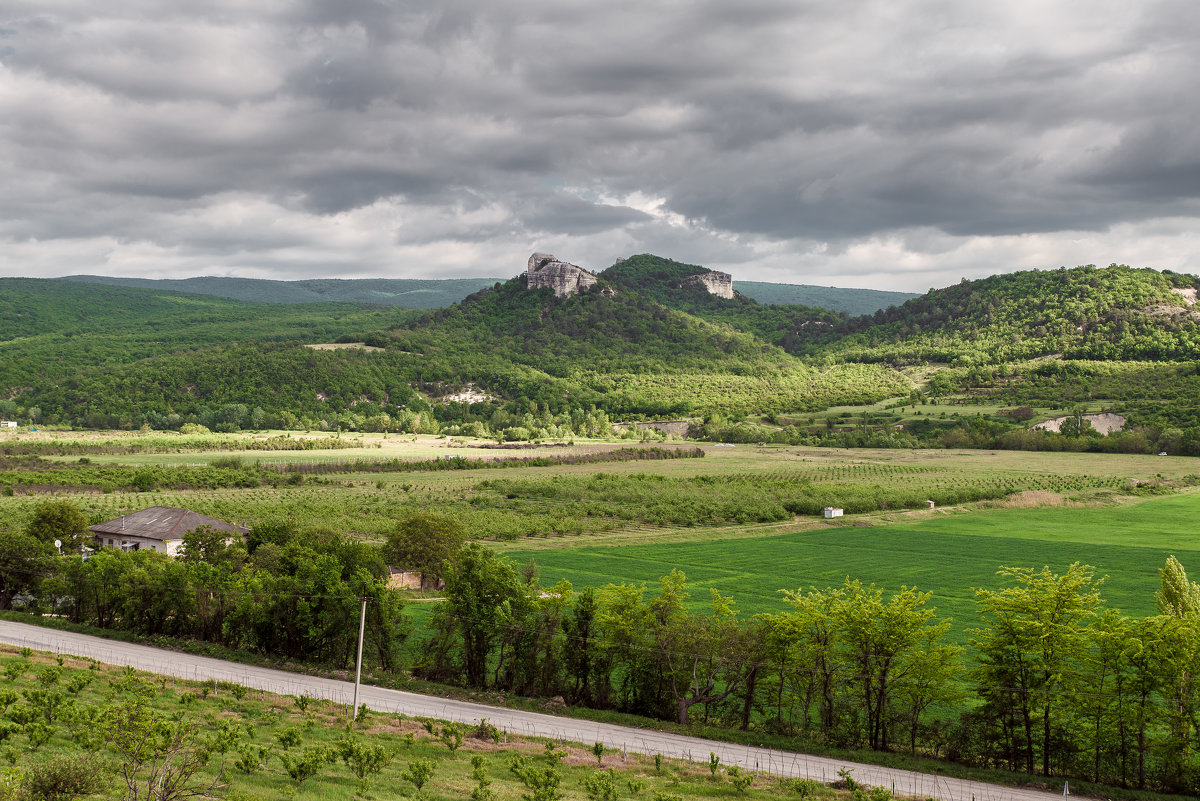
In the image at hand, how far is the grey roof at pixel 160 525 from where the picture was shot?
177 feet

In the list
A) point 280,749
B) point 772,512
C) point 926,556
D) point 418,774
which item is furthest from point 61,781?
point 772,512

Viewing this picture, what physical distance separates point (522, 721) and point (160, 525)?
125ft

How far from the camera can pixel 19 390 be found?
577ft

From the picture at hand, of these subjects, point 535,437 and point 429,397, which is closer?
point 535,437

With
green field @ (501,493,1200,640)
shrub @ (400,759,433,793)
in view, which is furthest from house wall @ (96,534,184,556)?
shrub @ (400,759,433,793)

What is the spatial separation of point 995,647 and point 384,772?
55.0 ft

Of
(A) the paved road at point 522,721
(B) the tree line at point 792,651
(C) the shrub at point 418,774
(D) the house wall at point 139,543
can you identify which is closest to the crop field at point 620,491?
(D) the house wall at point 139,543

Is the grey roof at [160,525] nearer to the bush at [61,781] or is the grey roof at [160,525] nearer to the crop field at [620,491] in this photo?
the crop field at [620,491]

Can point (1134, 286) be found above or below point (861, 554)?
above

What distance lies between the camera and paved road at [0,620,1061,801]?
2198 centimetres

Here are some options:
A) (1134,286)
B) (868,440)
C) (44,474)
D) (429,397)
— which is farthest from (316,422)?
(1134,286)

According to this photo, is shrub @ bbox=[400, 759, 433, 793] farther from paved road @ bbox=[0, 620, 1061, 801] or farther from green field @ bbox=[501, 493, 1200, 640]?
green field @ bbox=[501, 493, 1200, 640]

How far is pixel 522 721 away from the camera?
26.3 meters

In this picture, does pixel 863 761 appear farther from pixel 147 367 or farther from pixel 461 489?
pixel 147 367
